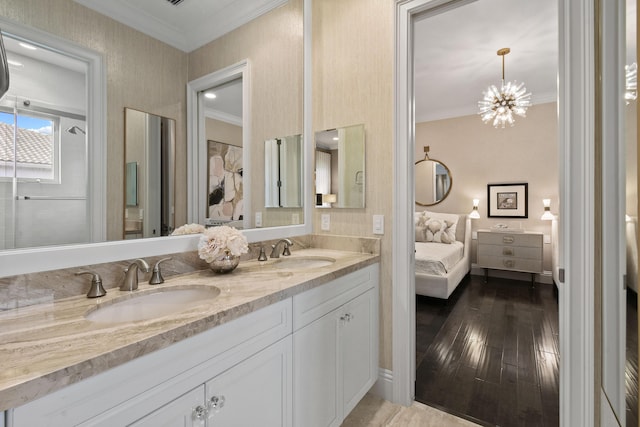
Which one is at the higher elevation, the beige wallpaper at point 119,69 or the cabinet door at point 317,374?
the beige wallpaper at point 119,69

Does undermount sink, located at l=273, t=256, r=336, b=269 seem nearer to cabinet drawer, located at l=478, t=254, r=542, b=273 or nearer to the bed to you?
the bed

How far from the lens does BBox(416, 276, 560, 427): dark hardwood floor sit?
174 centimetres

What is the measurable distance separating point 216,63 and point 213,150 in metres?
0.47

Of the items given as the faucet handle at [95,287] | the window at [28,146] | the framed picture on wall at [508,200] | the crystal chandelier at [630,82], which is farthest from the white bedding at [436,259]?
the window at [28,146]

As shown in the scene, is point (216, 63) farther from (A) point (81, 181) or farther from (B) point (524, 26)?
(B) point (524, 26)

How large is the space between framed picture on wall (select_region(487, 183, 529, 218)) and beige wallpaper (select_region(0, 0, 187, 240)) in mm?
5036

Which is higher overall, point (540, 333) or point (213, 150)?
point (213, 150)

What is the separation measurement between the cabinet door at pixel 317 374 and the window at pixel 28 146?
108 cm

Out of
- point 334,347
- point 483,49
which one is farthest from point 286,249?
point 483,49

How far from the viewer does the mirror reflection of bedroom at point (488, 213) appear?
79.7 inches

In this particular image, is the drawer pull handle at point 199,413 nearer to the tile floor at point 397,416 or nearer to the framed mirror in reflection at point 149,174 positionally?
the framed mirror in reflection at point 149,174

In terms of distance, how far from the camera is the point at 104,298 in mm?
994

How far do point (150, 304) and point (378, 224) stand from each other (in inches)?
51.6

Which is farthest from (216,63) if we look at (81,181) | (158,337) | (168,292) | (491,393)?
(491,393)
